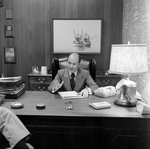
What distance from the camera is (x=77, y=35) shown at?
397 cm

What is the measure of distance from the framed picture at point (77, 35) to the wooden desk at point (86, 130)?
248cm

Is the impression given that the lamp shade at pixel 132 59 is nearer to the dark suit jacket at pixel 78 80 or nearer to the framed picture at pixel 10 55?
the dark suit jacket at pixel 78 80

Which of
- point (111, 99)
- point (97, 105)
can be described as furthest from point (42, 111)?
point (111, 99)

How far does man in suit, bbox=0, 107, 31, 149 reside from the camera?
1303 mm

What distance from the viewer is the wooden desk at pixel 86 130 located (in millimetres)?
Result: 1621

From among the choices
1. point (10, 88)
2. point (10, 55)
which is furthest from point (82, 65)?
point (10, 55)

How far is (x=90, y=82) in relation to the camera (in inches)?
101

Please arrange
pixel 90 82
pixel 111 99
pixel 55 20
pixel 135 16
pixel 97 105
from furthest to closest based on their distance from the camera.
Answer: pixel 55 20, pixel 135 16, pixel 90 82, pixel 111 99, pixel 97 105

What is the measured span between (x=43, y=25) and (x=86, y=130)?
289 cm

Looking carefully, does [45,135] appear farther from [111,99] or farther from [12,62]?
[12,62]

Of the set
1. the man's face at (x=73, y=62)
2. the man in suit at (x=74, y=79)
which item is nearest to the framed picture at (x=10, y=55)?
the man in suit at (x=74, y=79)

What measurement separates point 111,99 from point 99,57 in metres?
2.04

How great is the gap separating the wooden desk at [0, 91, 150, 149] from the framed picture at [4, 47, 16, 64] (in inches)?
104

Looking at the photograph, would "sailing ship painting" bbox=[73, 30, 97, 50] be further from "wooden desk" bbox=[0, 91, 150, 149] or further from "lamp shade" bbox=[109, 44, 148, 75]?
"wooden desk" bbox=[0, 91, 150, 149]
